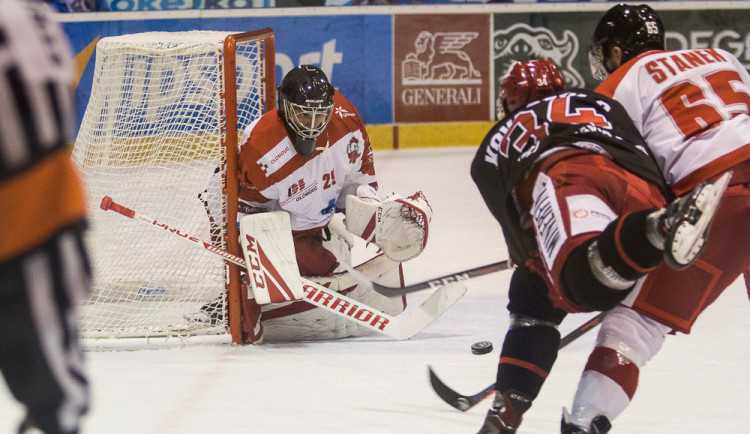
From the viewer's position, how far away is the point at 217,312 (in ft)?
9.48

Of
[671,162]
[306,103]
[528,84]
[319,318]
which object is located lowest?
[319,318]

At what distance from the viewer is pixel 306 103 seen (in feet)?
8.79

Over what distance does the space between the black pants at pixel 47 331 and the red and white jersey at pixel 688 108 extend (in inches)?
48.1

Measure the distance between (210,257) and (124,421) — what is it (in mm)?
1018

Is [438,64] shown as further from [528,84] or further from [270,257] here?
[528,84]

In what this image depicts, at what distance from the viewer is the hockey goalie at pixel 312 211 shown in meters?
2.74

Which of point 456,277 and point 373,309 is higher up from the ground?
point 456,277

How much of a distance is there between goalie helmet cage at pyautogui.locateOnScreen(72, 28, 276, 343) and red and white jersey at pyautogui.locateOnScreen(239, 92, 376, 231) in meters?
0.07

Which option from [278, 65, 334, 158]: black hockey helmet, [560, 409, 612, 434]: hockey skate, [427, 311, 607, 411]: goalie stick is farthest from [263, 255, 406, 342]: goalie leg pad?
[560, 409, 612, 434]: hockey skate

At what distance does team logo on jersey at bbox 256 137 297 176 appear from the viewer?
278cm

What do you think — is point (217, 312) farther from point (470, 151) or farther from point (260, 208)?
point (470, 151)

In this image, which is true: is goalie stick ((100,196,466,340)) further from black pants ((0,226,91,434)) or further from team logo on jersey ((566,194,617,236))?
black pants ((0,226,91,434))

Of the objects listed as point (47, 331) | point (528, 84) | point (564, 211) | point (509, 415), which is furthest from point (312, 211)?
point (47, 331)

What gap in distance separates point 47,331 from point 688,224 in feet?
2.84
